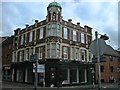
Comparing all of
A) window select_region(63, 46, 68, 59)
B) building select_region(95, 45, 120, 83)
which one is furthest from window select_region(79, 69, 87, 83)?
building select_region(95, 45, 120, 83)

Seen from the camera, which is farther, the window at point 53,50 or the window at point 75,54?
the window at point 75,54

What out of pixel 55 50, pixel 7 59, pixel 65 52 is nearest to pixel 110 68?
pixel 65 52

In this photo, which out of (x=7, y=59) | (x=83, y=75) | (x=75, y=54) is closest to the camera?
(x=75, y=54)

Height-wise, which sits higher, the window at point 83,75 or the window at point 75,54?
the window at point 75,54

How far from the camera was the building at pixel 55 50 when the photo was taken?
29125 millimetres

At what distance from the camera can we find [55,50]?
95.5 ft

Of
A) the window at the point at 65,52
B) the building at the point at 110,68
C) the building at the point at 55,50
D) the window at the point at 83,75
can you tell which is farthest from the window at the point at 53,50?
the building at the point at 110,68

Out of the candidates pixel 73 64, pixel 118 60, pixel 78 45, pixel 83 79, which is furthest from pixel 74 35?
pixel 118 60

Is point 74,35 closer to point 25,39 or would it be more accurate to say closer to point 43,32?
point 43,32

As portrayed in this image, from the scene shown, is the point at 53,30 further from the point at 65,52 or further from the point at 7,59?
the point at 7,59

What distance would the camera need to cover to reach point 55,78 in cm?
2897

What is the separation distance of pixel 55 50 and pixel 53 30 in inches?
123

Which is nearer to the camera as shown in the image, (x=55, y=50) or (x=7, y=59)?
(x=55, y=50)

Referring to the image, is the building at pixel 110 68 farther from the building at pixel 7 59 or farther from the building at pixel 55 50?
the building at pixel 7 59
